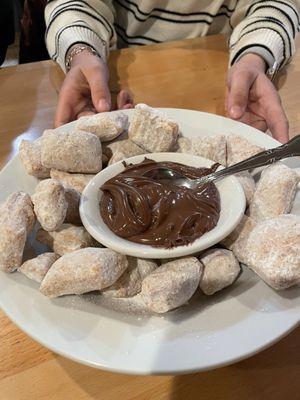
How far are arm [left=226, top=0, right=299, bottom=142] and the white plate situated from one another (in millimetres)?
569

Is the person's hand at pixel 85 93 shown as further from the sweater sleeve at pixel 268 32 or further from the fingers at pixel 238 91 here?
the sweater sleeve at pixel 268 32

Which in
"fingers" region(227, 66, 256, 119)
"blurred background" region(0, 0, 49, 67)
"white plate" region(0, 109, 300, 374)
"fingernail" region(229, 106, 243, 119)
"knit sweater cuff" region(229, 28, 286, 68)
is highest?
"knit sweater cuff" region(229, 28, 286, 68)

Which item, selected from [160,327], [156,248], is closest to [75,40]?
[156,248]

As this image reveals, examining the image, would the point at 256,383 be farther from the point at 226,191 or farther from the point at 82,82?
the point at 82,82

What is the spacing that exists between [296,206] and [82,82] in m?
0.75

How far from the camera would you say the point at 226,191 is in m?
0.92

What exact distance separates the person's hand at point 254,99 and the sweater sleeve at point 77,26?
1.52 feet

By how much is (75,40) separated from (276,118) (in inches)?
27.2

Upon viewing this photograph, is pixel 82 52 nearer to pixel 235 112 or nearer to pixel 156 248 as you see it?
pixel 235 112

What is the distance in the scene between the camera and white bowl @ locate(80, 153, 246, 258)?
31.0 inches

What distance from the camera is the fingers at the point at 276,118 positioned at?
1.18 meters

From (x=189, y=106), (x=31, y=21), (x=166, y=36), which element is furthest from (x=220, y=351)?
(x=31, y=21)

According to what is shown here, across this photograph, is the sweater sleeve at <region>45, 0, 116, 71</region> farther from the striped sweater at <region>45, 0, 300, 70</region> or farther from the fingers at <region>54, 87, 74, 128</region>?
the fingers at <region>54, 87, 74, 128</region>

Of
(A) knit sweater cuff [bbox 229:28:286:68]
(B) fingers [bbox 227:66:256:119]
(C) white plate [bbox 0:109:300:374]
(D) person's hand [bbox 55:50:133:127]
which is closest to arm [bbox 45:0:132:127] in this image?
(D) person's hand [bbox 55:50:133:127]
